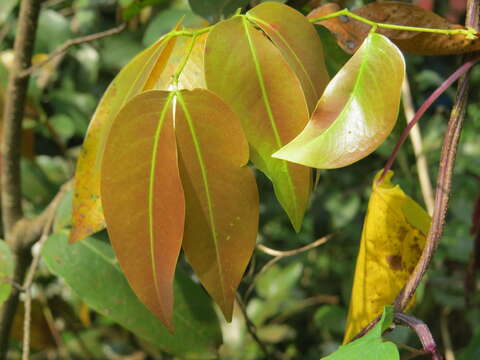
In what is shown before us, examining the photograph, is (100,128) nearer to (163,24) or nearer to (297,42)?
(297,42)

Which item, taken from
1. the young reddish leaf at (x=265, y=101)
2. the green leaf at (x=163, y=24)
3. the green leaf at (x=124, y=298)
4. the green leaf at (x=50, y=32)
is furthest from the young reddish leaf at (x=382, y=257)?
the green leaf at (x=50, y=32)

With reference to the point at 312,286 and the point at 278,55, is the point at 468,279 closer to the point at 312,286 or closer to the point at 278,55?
the point at 278,55

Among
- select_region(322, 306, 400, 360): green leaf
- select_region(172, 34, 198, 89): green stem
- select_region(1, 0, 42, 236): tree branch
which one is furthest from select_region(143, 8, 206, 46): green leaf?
select_region(322, 306, 400, 360): green leaf

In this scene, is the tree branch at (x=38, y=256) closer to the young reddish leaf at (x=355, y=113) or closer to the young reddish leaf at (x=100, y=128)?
the young reddish leaf at (x=100, y=128)

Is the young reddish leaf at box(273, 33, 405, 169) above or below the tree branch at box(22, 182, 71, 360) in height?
above

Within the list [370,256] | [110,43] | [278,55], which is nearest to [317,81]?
[278,55]

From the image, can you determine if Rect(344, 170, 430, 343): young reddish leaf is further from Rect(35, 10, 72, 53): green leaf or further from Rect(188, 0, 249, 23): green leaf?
Rect(35, 10, 72, 53): green leaf
